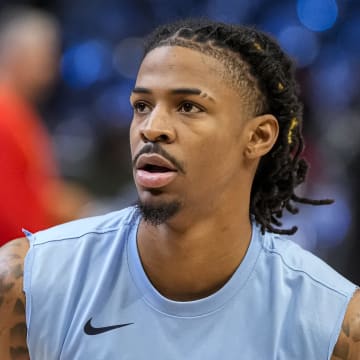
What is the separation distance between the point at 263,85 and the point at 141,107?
45cm

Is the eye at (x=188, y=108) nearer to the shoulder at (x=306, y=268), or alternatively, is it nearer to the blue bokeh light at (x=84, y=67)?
the shoulder at (x=306, y=268)

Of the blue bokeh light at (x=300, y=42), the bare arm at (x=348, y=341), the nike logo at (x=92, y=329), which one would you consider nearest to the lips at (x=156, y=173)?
the nike logo at (x=92, y=329)

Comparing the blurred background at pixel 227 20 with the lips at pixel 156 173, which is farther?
the blurred background at pixel 227 20

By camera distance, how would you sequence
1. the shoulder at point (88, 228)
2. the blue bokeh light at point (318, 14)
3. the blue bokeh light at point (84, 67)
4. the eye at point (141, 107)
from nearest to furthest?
the eye at point (141, 107) → the shoulder at point (88, 228) → the blue bokeh light at point (318, 14) → the blue bokeh light at point (84, 67)

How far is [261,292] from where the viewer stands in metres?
2.71

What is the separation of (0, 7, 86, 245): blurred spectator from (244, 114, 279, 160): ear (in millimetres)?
1363

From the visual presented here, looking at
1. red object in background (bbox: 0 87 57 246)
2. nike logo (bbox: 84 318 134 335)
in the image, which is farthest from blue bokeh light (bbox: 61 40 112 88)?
nike logo (bbox: 84 318 134 335)

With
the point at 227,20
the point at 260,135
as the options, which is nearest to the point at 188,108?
the point at 260,135

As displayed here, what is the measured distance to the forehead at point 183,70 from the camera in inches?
104

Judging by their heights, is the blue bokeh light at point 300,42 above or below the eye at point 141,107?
above

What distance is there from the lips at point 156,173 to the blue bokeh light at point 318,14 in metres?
6.29

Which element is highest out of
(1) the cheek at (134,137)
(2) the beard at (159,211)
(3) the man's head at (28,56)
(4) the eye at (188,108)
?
(3) the man's head at (28,56)

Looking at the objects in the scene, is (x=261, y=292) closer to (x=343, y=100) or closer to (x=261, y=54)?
(x=261, y=54)

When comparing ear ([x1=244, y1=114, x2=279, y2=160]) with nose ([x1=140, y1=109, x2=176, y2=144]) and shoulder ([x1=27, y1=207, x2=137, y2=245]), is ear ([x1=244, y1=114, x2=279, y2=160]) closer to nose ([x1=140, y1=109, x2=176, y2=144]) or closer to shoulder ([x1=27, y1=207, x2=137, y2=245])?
nose ([x1=140, y1=109, x2=176, y2=144])
